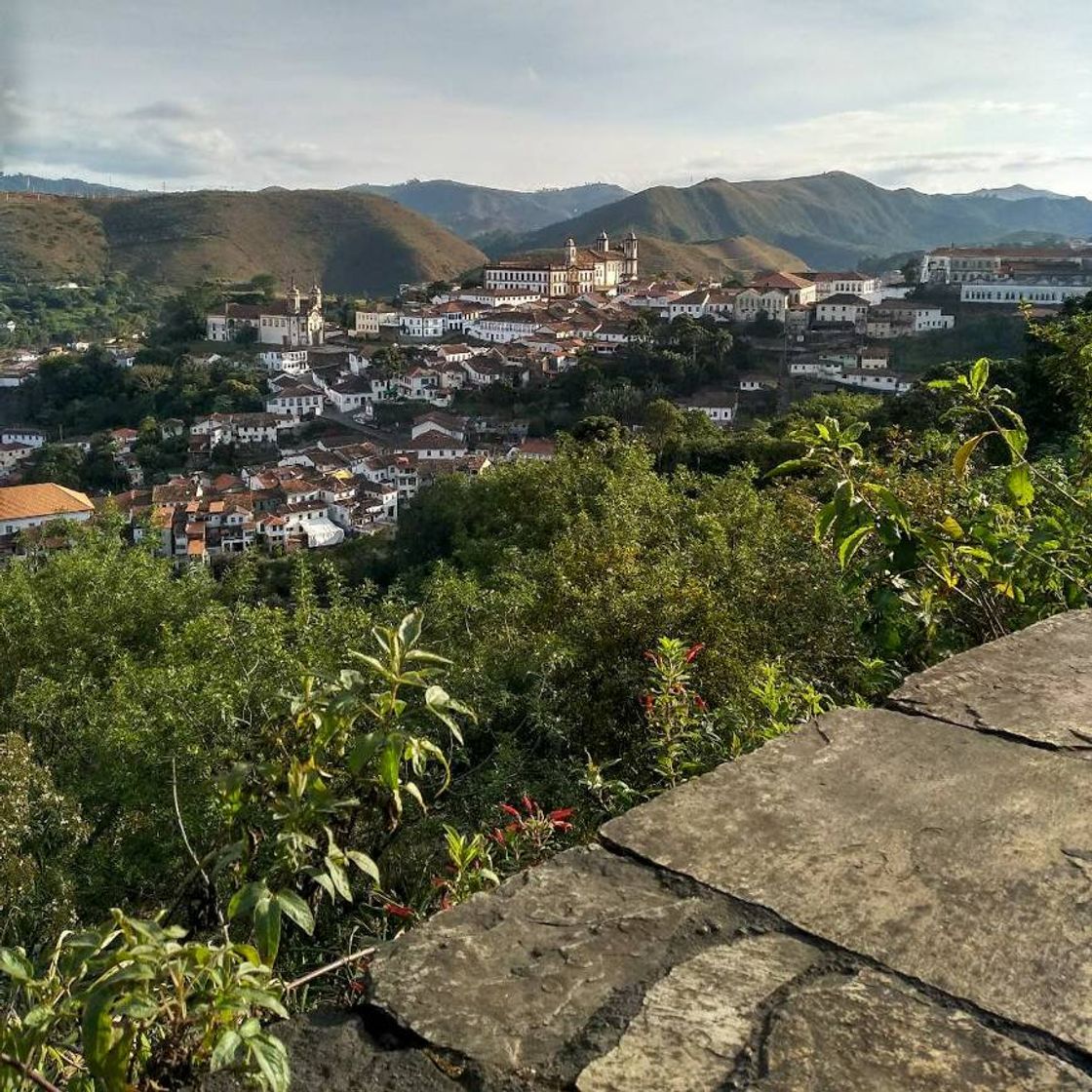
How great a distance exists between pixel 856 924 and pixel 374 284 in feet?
345

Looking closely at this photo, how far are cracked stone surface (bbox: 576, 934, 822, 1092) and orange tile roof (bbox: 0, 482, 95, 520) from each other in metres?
34.2

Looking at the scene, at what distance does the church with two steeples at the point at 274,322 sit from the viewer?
62062mm

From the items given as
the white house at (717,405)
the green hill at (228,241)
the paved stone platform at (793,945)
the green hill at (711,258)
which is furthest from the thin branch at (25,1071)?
the green hill at (228,241)

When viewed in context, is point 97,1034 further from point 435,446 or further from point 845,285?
point 845,285

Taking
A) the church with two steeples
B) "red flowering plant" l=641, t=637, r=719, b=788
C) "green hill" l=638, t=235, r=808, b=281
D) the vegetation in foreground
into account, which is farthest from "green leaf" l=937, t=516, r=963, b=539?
"green hill" l=638, t=235, r=808, b=281

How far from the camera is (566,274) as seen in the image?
68.9 meters

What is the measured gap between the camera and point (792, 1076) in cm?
102

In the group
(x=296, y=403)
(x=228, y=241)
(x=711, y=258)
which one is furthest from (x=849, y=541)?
(x=228, y=241)

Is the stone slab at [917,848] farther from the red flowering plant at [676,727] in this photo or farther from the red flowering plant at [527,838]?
the red flowering plant at [676,727]

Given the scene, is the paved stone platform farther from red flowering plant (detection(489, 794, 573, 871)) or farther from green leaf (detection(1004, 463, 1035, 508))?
green leaf (detection(1004, 463, 1035, 508))

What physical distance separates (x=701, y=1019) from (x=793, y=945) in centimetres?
17

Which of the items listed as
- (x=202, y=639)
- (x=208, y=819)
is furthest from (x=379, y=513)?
(x=208, y=819)

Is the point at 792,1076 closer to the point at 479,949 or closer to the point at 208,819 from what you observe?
the point at 479,949

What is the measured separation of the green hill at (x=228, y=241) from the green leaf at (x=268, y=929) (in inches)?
4023
